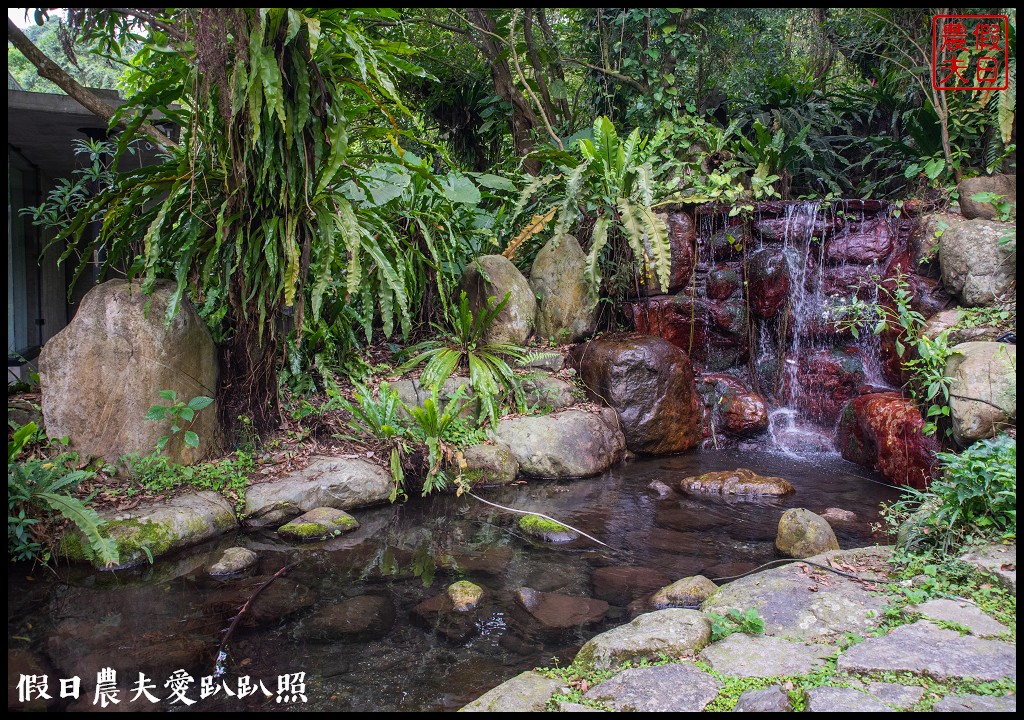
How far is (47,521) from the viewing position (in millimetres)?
3629

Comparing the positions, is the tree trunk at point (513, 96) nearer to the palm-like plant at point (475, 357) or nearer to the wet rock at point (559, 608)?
the palm-like plant at point (475, 357)

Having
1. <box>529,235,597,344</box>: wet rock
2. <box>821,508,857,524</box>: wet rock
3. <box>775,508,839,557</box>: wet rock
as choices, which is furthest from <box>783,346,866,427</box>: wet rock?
<box>775,508,839,557</box>: wet rock

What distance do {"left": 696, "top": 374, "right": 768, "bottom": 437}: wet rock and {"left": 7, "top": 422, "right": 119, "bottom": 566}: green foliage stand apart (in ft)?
18.1

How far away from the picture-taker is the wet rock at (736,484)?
516 cm

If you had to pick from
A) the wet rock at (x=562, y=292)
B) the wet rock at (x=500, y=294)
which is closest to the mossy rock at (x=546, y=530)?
the wet rock at (x=500, y=294)

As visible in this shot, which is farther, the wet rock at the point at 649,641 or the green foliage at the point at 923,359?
the green foliage at the point at 923,359

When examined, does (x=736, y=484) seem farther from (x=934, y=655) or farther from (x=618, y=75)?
(x=618, y=75)

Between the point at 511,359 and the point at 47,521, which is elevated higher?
the point at 511,359

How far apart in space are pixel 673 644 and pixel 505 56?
8.26 m

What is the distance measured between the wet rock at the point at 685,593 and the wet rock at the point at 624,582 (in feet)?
0.50

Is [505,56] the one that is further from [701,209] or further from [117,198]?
[117,198]

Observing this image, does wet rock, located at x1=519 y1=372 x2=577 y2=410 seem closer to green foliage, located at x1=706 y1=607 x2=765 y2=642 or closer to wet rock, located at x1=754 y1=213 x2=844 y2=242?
wet rock, located at x1=754 y1=213 x2=844 y2=242

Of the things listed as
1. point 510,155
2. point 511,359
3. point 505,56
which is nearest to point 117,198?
point 511,359

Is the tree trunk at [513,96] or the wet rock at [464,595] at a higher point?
the tree trunk at [513,96]
